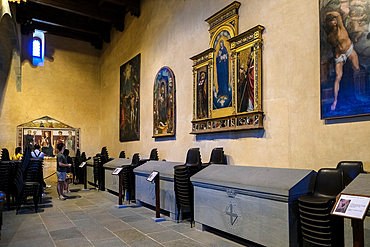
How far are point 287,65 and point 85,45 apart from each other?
14202 mm

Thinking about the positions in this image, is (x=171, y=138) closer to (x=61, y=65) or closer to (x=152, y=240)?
(x=152, y=240)

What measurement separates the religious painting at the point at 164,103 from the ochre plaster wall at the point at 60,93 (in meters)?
7.40

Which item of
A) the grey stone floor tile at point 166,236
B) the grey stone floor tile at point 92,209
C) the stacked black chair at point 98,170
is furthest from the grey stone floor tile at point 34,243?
the stacked black chair at point 98,170

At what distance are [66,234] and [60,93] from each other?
474 inches

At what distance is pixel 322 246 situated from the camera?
3232 millimetres

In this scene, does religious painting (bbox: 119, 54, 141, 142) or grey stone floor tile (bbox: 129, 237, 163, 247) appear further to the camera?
religious painting (bbox: 119, 54, 141, 142)

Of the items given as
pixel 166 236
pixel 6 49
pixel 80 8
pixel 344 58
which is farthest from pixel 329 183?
pixel 6 49

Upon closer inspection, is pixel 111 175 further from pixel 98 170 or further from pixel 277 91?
pixel 277 91

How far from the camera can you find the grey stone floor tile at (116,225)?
5591mm

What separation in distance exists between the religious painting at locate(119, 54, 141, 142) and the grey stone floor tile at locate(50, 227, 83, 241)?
6510mm

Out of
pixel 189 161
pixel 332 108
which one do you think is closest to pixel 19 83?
pixel 189 161

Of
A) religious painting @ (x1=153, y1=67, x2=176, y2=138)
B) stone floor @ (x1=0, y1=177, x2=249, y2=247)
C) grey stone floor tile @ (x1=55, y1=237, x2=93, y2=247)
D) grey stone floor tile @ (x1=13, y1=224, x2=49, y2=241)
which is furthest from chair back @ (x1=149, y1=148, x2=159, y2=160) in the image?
grey stone floor tile @ (x1=55, y1=237, x2=93, y2=247)

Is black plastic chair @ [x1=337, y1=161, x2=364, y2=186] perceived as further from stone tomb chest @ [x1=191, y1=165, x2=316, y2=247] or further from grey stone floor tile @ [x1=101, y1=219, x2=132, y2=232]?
grey stone floor tile @ [x1=101, y1=219, x2=132, y2=232]

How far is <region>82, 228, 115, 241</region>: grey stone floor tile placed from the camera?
200 inches
